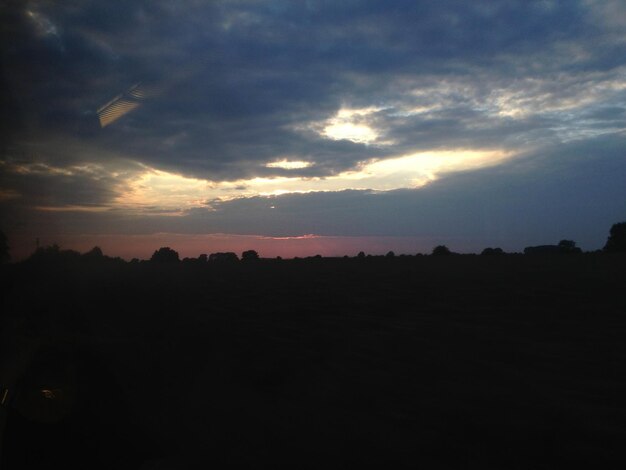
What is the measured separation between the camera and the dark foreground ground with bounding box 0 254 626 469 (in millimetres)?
5336

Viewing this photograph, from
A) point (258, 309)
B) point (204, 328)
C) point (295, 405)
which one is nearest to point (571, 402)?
point (295, 405)

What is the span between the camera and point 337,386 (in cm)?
724

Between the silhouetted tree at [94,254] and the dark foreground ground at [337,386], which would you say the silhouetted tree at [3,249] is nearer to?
the dark foreground ground at [337,386]

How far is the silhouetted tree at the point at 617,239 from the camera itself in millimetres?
39919

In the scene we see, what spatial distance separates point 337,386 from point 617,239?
44873 mm

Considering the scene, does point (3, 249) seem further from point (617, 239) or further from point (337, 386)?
point (617, 239)

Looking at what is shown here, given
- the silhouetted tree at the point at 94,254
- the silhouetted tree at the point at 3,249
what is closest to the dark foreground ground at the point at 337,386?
the silhouetted tree at the point at 3,249

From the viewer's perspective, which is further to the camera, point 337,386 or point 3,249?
point 3,249

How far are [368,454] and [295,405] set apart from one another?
1674mm

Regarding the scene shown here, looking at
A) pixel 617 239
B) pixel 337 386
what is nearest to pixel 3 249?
pixel 337 386

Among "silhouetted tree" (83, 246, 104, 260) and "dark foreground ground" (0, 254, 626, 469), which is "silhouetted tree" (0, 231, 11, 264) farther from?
"silhouetted tree" (83, 246, 104, 260)

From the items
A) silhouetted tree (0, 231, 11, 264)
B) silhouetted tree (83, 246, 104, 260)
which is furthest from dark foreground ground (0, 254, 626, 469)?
silhouetted tree (83, 246, 104, 260)

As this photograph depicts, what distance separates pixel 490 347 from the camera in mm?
8445

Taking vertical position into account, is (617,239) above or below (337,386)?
above
